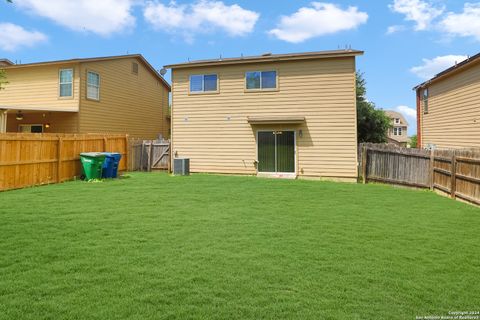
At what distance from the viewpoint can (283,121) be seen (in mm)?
14914

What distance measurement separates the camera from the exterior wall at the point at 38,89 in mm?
17812

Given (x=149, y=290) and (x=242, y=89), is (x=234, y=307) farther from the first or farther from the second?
(x=242, y=89)

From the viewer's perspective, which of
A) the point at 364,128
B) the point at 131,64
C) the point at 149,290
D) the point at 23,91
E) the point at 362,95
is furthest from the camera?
the point at 362,95

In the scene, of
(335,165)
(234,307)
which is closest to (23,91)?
(335,165)

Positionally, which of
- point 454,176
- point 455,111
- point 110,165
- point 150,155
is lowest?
point 454,176

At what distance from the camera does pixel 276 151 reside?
15445mm

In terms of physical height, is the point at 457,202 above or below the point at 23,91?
below

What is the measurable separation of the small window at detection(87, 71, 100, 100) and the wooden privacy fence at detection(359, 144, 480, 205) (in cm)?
1387

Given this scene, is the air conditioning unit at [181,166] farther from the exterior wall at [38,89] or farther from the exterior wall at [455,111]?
the exterior wall at [455,111]

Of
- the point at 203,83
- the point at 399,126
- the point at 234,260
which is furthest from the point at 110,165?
the point at 399,126

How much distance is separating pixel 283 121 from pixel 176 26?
6.66 m

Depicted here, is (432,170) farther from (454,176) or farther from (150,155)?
(150,155)

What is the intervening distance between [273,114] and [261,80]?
65.5 inches

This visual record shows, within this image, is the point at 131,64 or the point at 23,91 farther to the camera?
the point at 131,64
